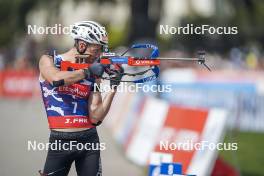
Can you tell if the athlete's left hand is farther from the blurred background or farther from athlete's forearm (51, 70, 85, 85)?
the blurred background

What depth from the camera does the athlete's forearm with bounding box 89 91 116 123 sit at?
6.92m

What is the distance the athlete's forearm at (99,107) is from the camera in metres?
6.92

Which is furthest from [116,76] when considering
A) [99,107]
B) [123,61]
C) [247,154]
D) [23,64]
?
[23,64]

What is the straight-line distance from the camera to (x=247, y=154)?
15031mm

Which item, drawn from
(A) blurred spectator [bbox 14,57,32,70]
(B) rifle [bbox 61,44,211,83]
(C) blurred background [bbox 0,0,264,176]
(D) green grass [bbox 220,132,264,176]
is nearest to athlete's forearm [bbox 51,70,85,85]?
(B) rifle [bbox 61,44,211,83]

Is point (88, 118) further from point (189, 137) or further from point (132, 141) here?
point (132, 141)

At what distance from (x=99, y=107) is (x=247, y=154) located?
28.1ft

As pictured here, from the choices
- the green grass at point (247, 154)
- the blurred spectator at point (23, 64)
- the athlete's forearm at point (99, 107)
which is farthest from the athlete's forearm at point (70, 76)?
the blurred spectator at point (23, 64)

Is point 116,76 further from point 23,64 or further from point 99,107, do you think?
point 23,64

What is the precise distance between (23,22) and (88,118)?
27.8 meters

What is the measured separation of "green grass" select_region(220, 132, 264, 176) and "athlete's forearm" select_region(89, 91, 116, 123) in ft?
16.2

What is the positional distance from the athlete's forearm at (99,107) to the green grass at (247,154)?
4.93 m

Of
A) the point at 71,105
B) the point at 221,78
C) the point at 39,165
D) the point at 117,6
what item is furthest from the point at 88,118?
the point at 117,6

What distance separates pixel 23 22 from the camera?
34.2 meters
